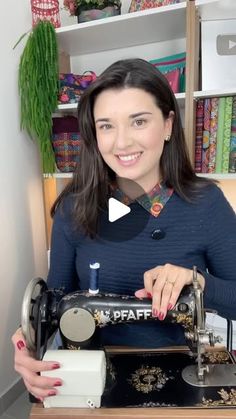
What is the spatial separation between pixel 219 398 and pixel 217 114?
101 centimetres

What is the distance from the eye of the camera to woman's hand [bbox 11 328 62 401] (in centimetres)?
57

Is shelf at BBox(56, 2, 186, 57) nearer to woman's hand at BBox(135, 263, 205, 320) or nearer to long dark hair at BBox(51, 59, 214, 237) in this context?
long dark hair at BBox(51, 59, 214, 237)

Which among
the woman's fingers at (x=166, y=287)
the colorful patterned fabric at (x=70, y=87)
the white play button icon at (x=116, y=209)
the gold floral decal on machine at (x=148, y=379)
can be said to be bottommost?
the gold floral decal on machine at (x=148, y=379)

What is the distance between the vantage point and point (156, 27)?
54.6 inches

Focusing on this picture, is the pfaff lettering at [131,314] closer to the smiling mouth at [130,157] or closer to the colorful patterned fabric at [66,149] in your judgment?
the smiling mouth at [130,157]

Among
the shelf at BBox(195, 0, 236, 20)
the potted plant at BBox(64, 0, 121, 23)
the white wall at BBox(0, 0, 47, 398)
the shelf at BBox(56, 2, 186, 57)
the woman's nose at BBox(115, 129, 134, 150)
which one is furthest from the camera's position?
the white wall at BBox(0, 0, 47, 398)

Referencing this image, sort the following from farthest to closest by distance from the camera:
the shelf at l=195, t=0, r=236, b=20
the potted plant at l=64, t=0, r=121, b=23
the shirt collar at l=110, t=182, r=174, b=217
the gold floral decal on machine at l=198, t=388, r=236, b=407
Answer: the potted plant at l=64, t=0, r=121, b=23
the shelf at l=195, t=0, r=236, b=20
the shirt collar at l=110, t=182, r=174, b=217
the gold floral decal on machine at l=198, t=388, r=236, b=407

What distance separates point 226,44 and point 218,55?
0.05m

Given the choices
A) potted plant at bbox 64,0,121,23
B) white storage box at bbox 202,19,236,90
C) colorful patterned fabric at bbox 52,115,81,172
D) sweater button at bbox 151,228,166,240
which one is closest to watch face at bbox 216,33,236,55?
white storage box at bbox 202,19,236,90

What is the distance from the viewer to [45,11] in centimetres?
146

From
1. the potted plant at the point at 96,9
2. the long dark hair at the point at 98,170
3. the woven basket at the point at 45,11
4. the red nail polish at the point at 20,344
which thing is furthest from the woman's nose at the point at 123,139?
the woven basket at the point at 45,11

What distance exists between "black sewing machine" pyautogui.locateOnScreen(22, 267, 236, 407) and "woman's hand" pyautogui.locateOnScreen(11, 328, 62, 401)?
0.05 ft

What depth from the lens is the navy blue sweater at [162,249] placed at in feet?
2.78

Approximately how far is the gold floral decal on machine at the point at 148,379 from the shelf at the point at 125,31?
1.20 metres
